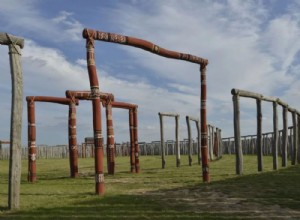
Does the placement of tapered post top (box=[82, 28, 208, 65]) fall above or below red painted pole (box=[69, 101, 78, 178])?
above

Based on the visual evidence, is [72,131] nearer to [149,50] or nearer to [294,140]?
[149,50]

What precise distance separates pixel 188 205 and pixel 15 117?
3.03 m

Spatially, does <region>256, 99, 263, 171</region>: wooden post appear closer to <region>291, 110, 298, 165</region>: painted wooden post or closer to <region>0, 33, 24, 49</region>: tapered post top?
<region>291, 110, 298, 165</region>: painted wooden post

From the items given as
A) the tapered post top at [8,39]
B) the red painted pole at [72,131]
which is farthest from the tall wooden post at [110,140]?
the tapered post top at [8,39]

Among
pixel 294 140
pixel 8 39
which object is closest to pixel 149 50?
pixel 8 39

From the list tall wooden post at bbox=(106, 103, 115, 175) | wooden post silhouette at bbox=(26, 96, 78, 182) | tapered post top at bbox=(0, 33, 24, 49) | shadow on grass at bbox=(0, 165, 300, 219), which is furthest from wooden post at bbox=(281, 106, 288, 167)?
tapered post top at bbox=(0, 33, 24, 49)

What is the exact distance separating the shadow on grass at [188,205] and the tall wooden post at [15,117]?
47cm

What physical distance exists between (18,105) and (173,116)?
13.6 meters

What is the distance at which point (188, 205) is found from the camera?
7320 millimetres

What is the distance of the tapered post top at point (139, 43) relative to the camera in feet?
29.5

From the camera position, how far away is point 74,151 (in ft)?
46.3

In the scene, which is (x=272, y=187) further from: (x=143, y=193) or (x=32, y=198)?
(x=32, y=198)

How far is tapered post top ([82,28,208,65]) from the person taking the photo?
8.98 metres

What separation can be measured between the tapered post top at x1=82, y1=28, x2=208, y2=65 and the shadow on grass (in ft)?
9.94
